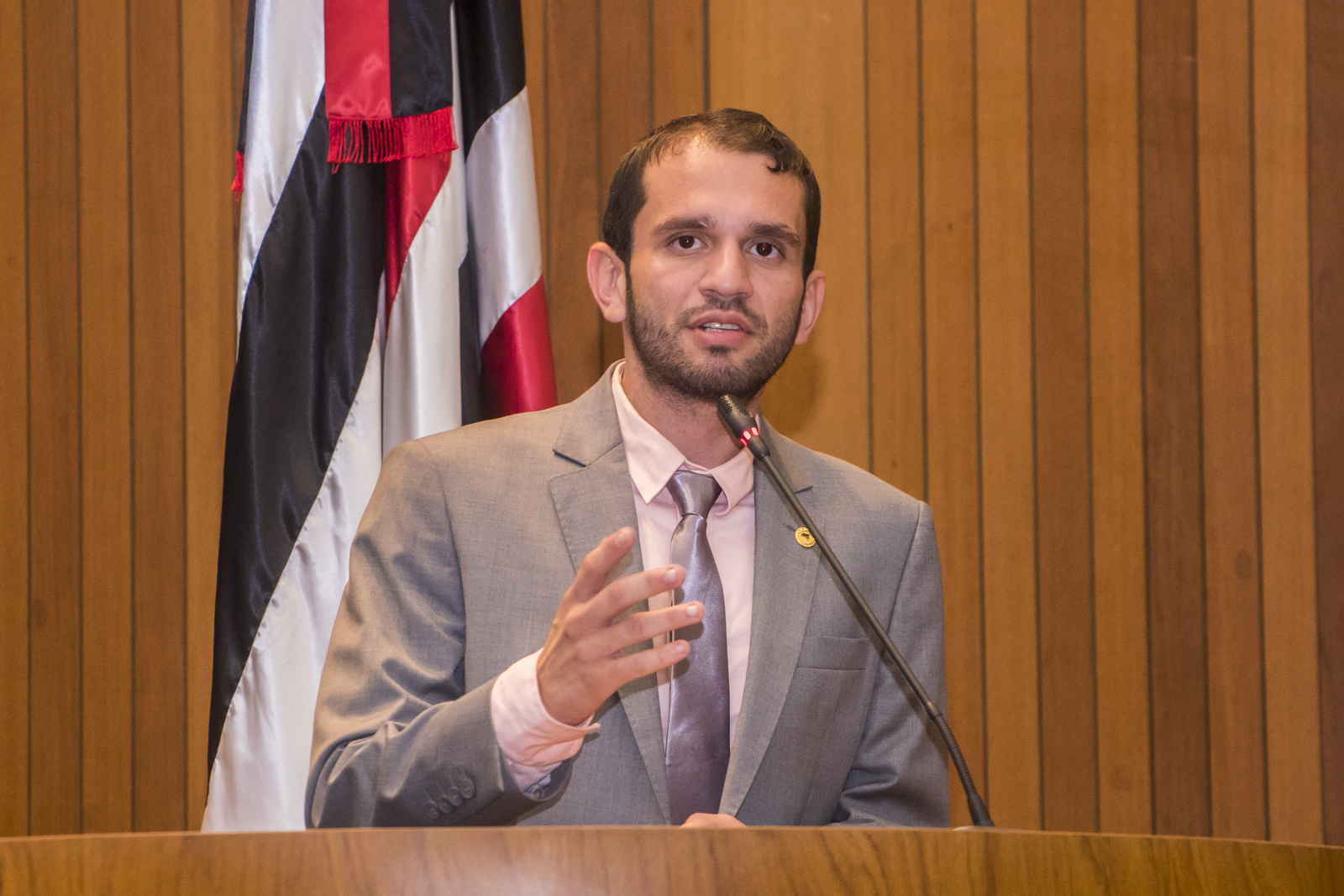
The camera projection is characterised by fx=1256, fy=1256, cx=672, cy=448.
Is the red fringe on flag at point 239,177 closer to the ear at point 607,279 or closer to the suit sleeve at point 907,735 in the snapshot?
the ear at point 607,279

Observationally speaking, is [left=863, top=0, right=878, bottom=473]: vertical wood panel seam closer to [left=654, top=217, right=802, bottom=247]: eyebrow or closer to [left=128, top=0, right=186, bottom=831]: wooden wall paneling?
[left=654, top=217, right=802, bottom=247]: eyebrow

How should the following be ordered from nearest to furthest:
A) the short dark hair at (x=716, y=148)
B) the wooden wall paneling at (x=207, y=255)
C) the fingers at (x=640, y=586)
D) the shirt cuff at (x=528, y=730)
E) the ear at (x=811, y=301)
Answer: the fingers at (x=640, y=586)
the shirt cuff at (x=528, y=730)
the short dark hair at (x=716, y=148)
the ear at (x=811, y=301)
the wooden wall paneling at (x=207, y=255)

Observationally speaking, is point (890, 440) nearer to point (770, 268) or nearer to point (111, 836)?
point (770, 268)

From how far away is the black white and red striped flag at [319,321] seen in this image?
2.21 m

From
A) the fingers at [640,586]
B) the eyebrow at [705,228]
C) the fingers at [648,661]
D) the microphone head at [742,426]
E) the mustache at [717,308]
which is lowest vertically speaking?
the fingers at [648,661]

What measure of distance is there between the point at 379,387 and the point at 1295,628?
6.91 ft

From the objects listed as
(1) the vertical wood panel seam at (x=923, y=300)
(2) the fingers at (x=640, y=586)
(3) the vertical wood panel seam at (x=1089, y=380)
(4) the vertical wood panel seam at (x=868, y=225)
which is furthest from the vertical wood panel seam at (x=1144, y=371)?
(2) the fingers at (x=640, y=586)

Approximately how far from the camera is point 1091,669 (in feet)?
9.27

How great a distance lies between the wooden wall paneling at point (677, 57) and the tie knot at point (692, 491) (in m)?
1.20

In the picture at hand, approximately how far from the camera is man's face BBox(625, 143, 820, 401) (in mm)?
1810

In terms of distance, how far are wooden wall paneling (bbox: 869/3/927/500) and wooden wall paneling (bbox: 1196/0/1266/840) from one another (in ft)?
2.19

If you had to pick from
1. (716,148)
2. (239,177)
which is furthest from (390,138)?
(716,148)

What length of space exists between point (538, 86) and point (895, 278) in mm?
897

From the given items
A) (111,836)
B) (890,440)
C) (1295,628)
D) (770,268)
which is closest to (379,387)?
(770,268)
